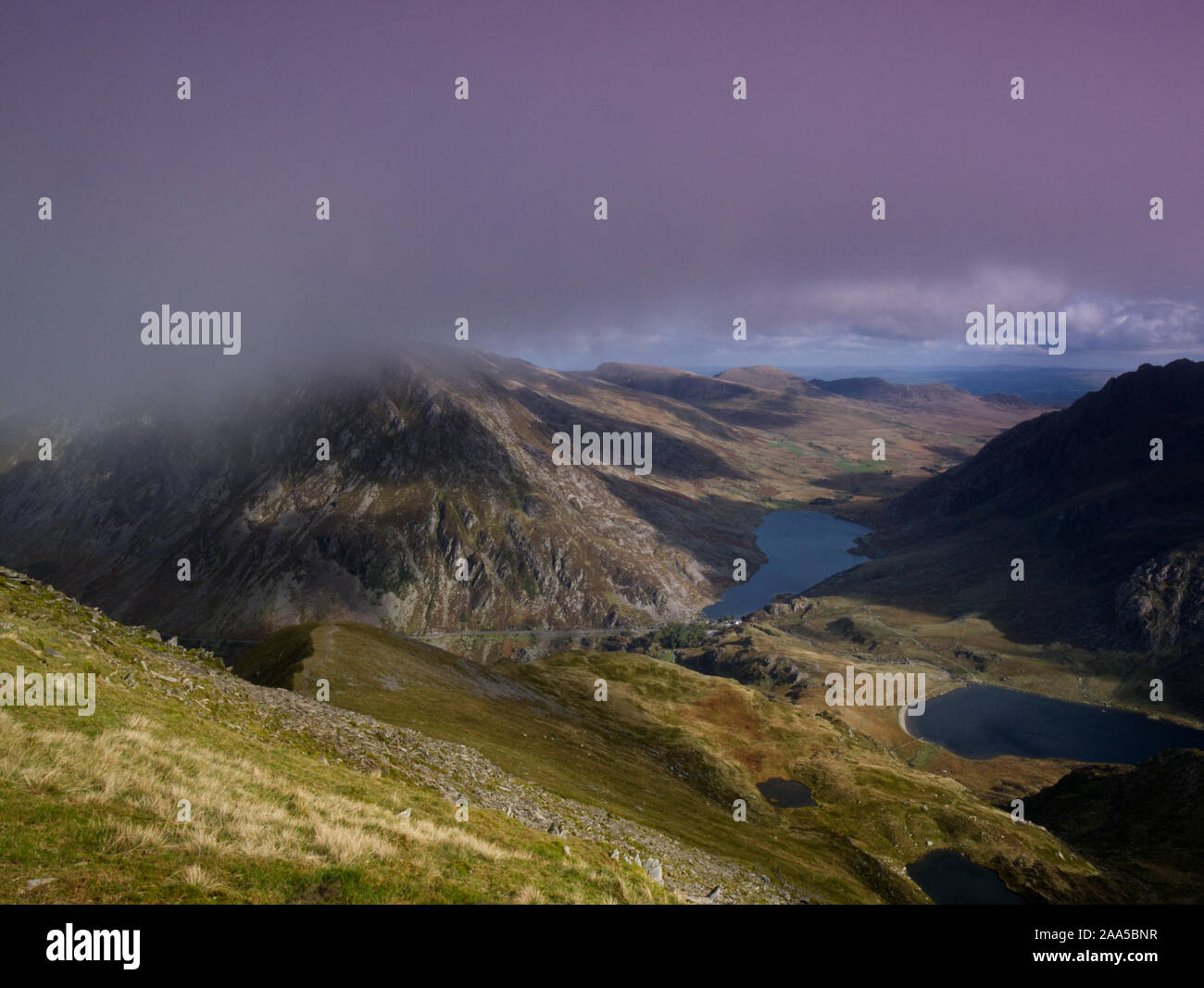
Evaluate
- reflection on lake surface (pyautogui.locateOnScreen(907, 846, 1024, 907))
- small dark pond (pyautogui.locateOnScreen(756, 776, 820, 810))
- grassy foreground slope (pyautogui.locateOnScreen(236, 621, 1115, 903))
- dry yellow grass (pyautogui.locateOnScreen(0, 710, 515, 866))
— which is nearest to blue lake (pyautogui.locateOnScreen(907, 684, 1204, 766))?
grassy foreground slope (pyautogui.locateOnScreen(236, 621, 1115, 903))

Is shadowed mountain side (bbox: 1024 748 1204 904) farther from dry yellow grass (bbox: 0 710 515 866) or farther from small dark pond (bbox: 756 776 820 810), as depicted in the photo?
dry yellow grass (bbox: 0 710 515 866)

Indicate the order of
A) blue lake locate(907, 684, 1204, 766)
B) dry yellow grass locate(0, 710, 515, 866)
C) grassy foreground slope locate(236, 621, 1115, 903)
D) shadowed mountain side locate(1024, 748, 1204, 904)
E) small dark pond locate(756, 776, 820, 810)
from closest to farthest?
1. dry yellow grass locate(0, 710, 515, 866)
2. grassy foreground slope locate(236, 621, 1115, 903)
3. shadowed mountain side locate(1024, 748, 1204, 904)
4. small dark pond locate(756, 776, 820, 810)
5. blue lake locate(907, 684, 1204, 766)

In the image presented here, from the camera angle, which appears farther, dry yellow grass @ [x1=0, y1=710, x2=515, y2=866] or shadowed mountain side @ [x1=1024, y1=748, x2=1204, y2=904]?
shadowed mountain side @ [x1=1024, y1=748, x2=1204, y2=904]

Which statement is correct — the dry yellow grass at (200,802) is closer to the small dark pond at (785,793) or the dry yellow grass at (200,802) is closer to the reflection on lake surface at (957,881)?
the reflection on lake surface at (957,881)

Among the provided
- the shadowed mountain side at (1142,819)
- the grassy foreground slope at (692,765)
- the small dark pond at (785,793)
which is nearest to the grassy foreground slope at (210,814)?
the grassy foreground slope at (692,765)
